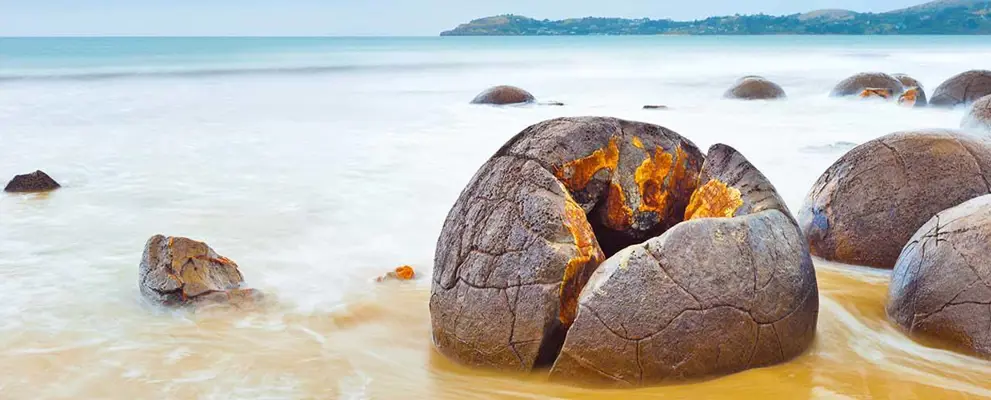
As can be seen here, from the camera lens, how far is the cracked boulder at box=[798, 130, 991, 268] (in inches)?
216

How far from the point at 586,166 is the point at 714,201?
24.9 inches

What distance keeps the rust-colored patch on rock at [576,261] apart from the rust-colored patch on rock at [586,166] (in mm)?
192

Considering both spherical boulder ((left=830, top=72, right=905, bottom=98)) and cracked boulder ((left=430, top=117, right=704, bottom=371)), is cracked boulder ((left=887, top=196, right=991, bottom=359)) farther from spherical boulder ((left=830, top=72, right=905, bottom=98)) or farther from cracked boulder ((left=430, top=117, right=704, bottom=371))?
spherical boulder ((left=830, top=72, right=905, bottom=98))

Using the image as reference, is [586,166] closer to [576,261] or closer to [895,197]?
[576,261]

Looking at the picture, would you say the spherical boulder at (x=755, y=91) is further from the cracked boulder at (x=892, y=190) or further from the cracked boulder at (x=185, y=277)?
the cracked boulder at (x=185, y=277)

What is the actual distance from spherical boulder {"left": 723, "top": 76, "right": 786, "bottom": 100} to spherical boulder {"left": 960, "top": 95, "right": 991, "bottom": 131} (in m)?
10.3

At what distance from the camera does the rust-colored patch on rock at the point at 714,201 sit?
420 cm

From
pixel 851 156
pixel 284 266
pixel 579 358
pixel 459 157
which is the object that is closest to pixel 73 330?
pixel 284 266

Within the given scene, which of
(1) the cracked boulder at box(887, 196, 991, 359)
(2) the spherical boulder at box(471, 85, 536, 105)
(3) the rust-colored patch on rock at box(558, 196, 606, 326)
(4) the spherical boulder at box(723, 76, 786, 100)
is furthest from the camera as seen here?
(4) the spherical boulder at box(723, 76, 786, 100)

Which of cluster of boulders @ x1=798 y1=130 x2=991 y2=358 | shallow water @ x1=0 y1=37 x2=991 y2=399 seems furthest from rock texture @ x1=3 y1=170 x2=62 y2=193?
cluster of boulders @ x1=798 y1=130 x2=991 y2=358

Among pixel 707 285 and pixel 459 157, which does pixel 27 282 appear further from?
pixel 459 157

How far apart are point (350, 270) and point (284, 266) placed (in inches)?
19.6

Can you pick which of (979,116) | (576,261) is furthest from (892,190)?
Answer: (979,116)

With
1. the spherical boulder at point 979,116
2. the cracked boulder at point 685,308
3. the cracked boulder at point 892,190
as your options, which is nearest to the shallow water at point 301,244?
the cracked boulder at point 685,308
